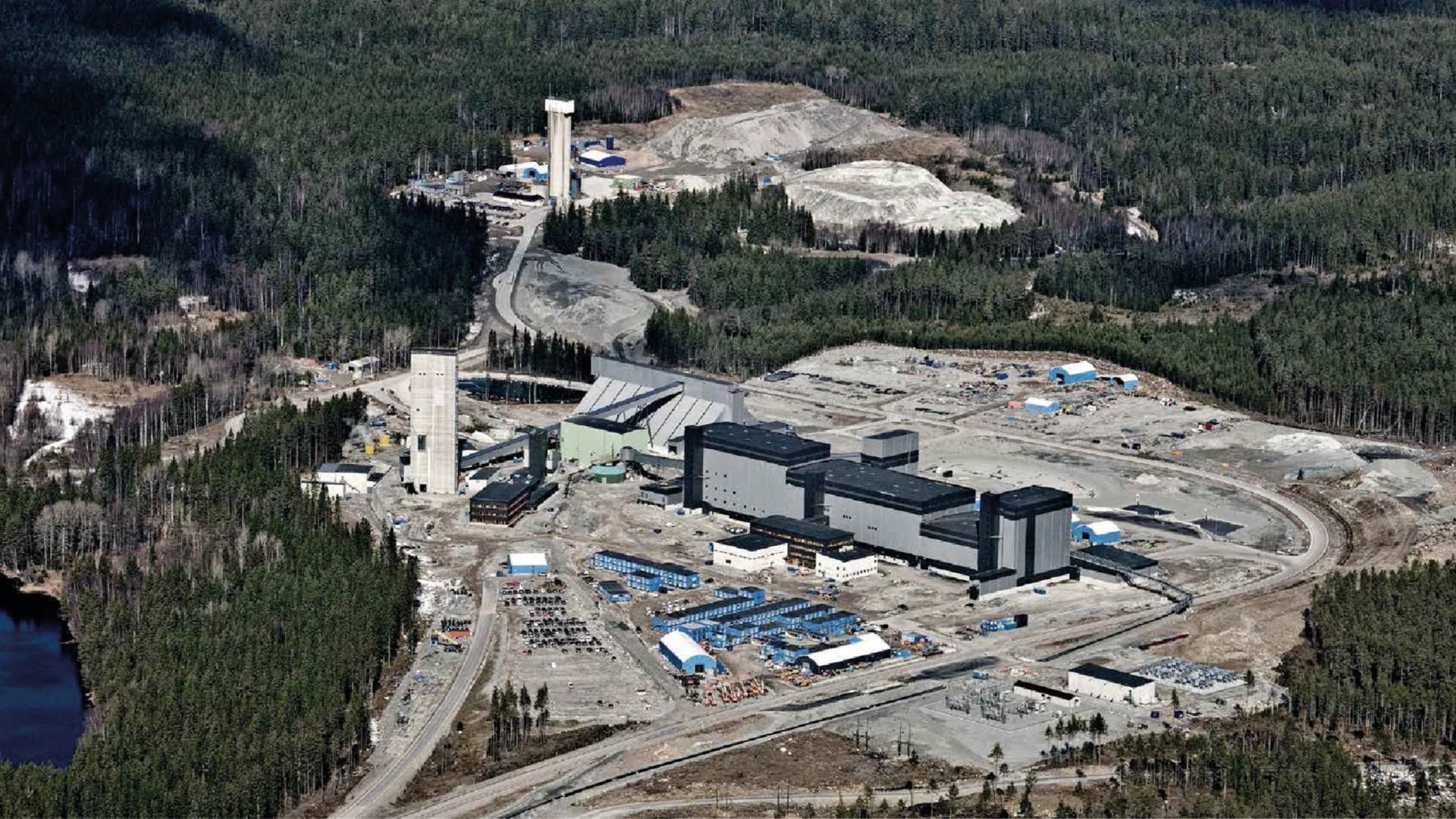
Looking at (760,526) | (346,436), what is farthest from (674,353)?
(760,526)

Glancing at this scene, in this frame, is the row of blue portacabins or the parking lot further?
the row of blue portacabins

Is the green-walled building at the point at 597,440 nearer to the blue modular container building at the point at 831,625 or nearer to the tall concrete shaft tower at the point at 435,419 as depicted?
the tall concrete shaft tower at the point at 435,419

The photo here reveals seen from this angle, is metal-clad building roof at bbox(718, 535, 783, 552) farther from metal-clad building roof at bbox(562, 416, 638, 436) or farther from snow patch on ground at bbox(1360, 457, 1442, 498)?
snow patch on ground at bbox(1360, 457, 1442, 498)

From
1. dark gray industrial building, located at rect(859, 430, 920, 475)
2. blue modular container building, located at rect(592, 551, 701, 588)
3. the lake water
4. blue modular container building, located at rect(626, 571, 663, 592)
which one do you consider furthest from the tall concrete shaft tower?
the lake water

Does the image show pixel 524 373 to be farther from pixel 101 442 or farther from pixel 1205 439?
pixel 1205 439

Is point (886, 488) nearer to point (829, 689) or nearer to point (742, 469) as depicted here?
point (742, 469)

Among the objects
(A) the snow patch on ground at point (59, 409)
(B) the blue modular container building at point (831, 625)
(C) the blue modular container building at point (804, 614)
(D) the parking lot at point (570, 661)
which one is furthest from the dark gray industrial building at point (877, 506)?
(A) the snow patch on ground at point (59, 409)

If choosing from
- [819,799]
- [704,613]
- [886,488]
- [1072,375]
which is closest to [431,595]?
[704,613]
